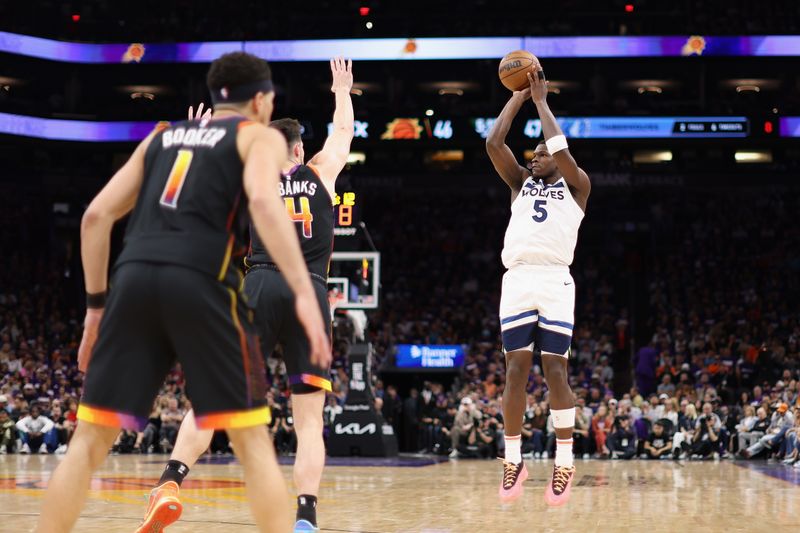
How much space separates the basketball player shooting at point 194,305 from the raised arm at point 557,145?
11.4 ft

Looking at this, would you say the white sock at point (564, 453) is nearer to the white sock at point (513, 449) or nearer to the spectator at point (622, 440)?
the white sock at point (513, 449)

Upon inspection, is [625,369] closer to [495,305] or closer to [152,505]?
[495,305]

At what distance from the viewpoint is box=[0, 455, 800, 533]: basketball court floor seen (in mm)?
7266

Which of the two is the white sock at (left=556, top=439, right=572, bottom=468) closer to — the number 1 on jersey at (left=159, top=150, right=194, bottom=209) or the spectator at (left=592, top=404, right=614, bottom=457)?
the number 1 on jersey at (left=159, top=150, right=194, bottom=209)

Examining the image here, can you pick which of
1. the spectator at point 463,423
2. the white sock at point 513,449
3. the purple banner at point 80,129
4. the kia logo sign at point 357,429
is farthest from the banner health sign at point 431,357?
the purple banner at point 80,129

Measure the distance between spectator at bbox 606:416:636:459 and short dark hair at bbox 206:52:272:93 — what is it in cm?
1659

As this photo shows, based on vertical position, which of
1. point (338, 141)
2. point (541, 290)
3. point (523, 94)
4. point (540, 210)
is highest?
point (523, 94)

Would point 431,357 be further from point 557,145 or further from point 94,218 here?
point 94,218

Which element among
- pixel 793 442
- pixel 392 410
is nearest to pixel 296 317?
pixel 793 442

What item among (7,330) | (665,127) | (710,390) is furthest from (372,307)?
(665,127)

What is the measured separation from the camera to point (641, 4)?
1406 inches

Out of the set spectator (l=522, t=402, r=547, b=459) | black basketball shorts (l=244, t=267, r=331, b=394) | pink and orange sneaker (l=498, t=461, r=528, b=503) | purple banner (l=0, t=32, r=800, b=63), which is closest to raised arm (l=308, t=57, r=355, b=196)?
black basketball shorts (l=244, t=267, r=331, b=394)

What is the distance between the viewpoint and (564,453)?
24.7 feet

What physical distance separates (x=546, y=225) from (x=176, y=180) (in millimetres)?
3898
